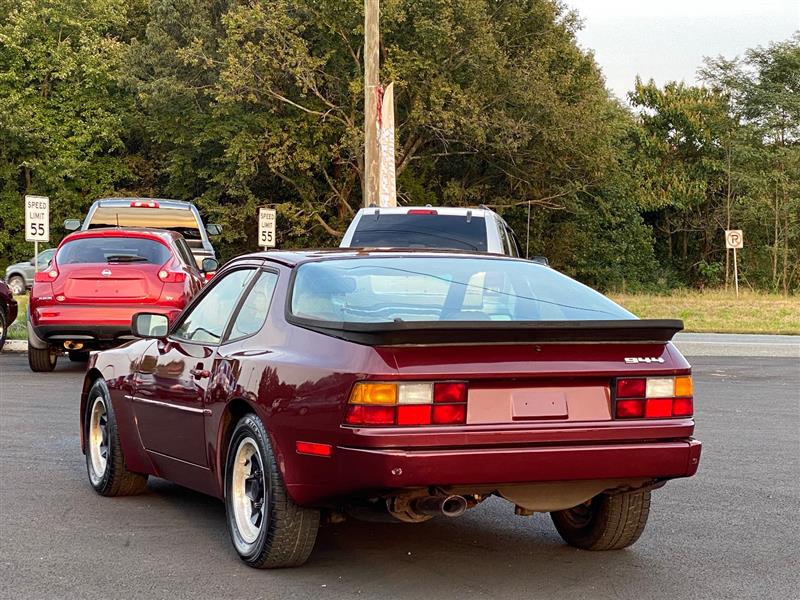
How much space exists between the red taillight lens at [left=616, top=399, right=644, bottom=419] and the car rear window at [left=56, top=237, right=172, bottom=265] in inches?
407

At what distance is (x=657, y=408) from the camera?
5742 millimetres

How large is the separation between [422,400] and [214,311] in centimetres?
208

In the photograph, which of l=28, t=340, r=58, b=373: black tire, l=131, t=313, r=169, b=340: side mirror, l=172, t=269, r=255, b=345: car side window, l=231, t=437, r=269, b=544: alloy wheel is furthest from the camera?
l=28, t=340, r=58, b=373: black tire

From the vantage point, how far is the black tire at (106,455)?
7789mm

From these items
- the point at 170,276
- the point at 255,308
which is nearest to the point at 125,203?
the point at 170,276

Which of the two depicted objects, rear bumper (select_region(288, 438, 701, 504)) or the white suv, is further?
the white suv

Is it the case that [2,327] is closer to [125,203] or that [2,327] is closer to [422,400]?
[125,203]

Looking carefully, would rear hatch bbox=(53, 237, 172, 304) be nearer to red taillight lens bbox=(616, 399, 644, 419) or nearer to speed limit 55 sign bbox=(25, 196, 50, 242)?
speed limit 55 sign bbox=(25, 196, 50, 242)

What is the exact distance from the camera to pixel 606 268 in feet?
184

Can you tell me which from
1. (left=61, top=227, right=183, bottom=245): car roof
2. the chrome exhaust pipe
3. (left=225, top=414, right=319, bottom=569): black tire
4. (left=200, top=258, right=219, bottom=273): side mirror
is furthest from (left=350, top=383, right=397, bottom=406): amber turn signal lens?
(left=200, top=258, right=219, bottom=273): side mirror

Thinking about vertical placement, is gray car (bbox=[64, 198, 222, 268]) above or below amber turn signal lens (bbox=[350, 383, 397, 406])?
above

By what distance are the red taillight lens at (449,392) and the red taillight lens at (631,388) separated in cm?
74

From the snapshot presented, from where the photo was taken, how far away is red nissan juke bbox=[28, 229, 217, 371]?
15.0m

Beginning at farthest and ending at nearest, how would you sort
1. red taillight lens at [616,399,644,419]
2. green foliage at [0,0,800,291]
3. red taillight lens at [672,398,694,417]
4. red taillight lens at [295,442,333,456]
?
1. green foliage at [0,0,800,291]
2. red taillight lens at [672,398,694,417]
3. red taillight lens at [616,399,644,419]
4. red taillight lens at [295,442,333,456]
